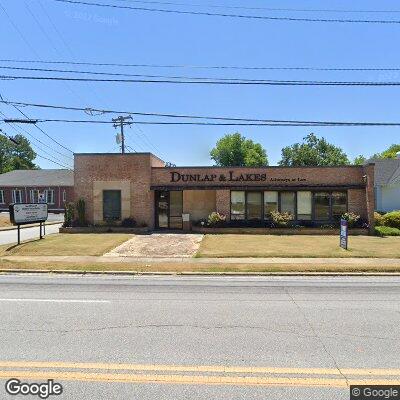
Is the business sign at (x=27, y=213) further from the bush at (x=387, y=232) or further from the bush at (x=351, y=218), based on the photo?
the bush at (x=387, y=232)

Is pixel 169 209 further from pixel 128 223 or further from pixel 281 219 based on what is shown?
pixel 281 219

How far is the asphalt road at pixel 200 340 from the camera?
458 centimetres

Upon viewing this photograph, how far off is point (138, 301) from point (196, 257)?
6.62 metres

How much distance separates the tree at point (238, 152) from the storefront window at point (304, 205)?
191ft

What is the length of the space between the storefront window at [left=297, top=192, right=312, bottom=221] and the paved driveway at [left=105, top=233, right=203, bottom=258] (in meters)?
6.99

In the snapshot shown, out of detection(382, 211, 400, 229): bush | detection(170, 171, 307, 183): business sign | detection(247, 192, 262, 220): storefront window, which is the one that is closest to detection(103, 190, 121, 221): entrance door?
detection(170, 171, 307, 183): business sign

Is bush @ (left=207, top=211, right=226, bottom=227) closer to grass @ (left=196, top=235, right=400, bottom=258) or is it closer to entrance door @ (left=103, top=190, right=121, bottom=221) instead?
grass @ (left=196, top=235, right=400, bottom=258)

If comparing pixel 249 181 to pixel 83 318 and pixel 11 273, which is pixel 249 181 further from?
pixel 83 318

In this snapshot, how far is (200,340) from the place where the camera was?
6047 mm

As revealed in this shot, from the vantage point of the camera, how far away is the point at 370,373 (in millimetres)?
4824

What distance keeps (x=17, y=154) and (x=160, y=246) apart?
307 feet

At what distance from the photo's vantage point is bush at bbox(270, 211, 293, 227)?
24156 mm

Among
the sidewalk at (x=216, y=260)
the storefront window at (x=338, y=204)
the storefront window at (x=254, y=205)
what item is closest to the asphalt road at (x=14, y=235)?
the sidewalk at (x=216, y=260)

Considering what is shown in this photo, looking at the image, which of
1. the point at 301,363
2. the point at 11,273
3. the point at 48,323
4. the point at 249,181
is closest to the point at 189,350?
the point at 301,363
